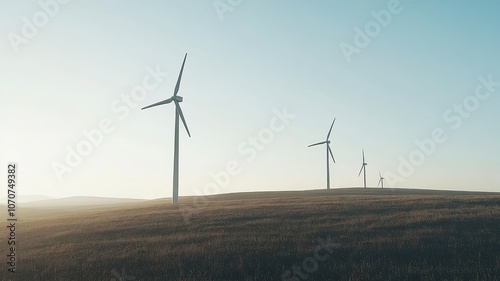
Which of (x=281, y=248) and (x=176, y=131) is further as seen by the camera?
(x=176, y=131)

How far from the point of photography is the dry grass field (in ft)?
56.1

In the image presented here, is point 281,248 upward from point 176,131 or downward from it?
downward

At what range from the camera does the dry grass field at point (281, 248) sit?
1709cm

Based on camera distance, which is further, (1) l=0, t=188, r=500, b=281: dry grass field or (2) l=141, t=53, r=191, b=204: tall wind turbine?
(2) l=141, t=53, r=191, b=204: tall wind turbine

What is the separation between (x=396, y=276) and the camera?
15.9 metres

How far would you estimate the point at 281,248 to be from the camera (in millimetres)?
21234

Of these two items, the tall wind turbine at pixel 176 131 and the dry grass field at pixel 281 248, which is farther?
the tall wind turbine at pixel 176 131

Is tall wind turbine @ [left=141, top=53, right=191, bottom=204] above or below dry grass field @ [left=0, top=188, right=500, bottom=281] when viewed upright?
above

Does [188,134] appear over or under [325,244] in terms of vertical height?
over

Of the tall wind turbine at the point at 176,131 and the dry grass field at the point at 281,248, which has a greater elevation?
the tall wind turbine at the point at 176,131

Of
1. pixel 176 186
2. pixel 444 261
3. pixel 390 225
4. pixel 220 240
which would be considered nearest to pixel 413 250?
pixel 444 261

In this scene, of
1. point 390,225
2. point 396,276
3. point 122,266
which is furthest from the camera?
point 390,225

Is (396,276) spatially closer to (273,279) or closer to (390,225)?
(273,279)

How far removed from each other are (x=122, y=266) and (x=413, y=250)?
1333 centimetres
